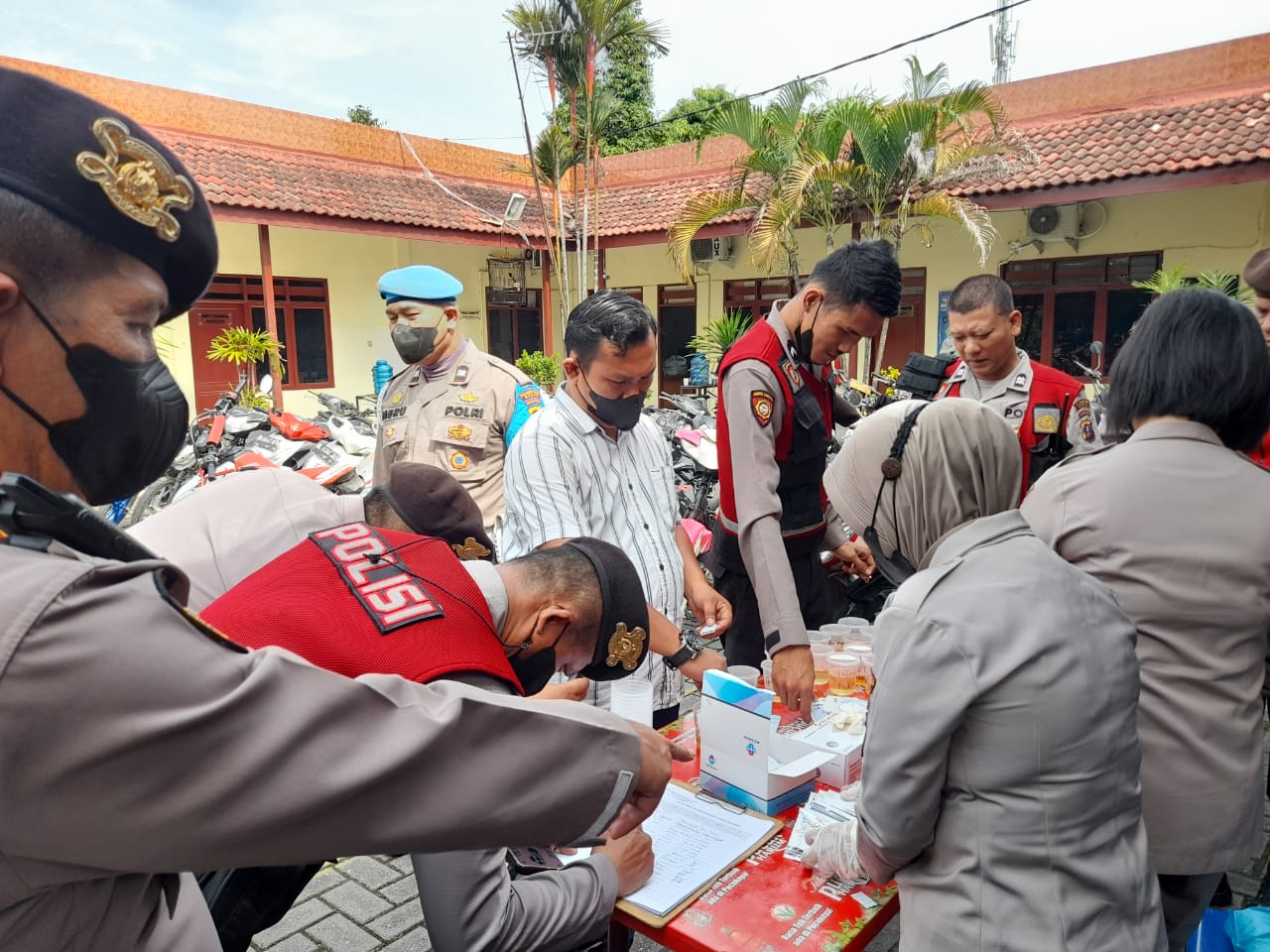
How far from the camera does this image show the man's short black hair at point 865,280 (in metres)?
2.29

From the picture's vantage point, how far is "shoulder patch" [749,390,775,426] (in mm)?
2275

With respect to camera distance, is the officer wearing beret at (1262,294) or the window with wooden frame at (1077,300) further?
the window with wooden frame at (1077,300)

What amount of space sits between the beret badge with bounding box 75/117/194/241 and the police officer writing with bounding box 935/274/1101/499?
2.95 m

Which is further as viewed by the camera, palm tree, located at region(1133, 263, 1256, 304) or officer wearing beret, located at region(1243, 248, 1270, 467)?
palm tree, located at region(1133, 263, 1256, 304)

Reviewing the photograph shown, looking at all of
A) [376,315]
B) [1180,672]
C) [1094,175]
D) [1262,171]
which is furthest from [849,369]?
[1180,672]

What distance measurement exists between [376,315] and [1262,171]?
36.0 feet

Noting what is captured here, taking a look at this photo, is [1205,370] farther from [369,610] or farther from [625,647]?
[369,610]

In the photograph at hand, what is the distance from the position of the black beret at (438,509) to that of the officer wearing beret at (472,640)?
41mm

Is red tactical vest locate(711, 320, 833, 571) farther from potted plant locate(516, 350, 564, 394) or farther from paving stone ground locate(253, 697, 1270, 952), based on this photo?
potted plant locate(516, 350, 564, 394)

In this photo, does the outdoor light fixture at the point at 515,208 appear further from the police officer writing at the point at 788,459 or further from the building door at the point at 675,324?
the police officer writing at the point at 788,459

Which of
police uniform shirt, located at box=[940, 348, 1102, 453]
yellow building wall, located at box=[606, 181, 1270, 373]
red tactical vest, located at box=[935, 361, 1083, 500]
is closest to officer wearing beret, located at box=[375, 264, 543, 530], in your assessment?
red tactical vest, located at box=[935, 361, 1083, 500]

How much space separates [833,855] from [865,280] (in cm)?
152

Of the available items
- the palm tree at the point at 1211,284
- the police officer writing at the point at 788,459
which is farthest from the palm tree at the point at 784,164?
the police officer writing at the point at 788,459

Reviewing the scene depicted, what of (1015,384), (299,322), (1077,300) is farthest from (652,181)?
(1015,384)
